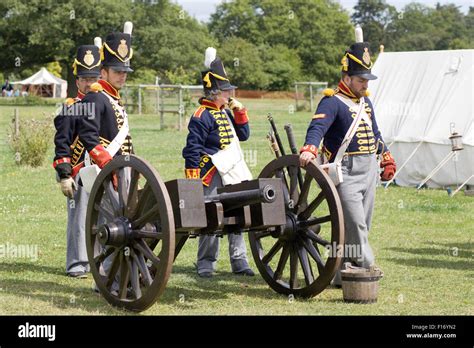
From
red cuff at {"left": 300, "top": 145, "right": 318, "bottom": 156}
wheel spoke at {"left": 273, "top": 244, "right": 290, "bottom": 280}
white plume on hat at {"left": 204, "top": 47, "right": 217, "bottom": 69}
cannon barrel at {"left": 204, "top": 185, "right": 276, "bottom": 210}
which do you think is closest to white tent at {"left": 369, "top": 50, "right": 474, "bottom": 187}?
white plume on hat at {"left": 204, "top": 47, "right": 217, "bottom": 69}

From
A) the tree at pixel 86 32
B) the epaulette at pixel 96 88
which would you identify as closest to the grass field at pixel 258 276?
the epaulette at pixel 96 88

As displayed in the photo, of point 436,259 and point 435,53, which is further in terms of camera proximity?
point 435,53

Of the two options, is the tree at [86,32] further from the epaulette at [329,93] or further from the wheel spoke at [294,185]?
the wheel spoke at [294,185]

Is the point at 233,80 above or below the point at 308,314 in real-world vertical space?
above

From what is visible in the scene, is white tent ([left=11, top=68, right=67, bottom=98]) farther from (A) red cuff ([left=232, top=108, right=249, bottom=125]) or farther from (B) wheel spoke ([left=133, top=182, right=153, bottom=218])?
(B) wheel spoke ([left=133, top=182, right=153, bottom=218])

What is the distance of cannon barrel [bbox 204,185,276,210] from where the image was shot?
6.70m

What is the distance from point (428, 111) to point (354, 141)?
921 centimetres

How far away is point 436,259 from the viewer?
9.59m

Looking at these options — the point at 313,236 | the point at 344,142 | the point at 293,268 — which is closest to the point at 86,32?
the point at 344,142

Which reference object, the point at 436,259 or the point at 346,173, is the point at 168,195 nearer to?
the point at 346,173

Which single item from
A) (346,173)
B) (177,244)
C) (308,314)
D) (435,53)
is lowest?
(308,314)

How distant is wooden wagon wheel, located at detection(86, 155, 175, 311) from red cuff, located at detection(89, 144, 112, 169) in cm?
25

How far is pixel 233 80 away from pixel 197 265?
6246cm

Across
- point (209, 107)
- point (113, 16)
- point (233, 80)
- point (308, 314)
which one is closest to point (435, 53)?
point (209, 107)
